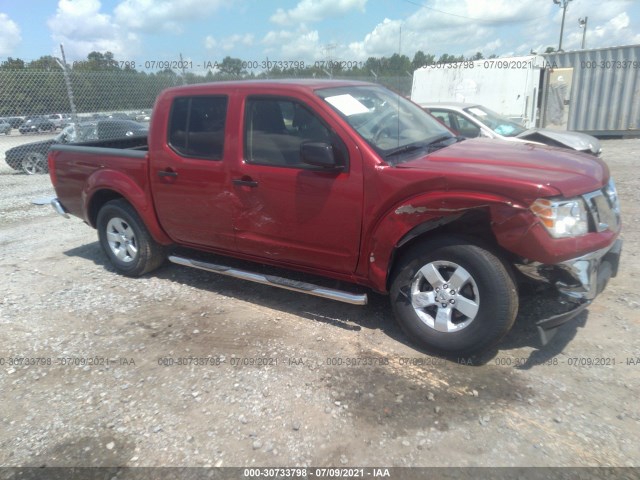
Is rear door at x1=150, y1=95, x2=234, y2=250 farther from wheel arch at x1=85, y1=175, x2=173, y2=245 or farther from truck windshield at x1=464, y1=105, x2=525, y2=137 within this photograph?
truck windshield at x1=464, y1=105, x2=525, y2=137

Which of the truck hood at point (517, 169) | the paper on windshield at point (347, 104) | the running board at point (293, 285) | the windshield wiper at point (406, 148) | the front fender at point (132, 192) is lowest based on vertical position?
the running board at point (293, 285)

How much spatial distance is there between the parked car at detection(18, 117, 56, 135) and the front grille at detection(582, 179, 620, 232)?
14366mm

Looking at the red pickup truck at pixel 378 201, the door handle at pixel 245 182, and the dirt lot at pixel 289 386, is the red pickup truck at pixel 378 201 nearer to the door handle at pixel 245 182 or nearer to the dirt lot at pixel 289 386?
the door handle at pixel 245 182

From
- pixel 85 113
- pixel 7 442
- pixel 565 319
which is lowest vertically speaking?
pixel 7 442

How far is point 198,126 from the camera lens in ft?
14.3

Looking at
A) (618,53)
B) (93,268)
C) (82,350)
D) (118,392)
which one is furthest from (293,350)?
(618,53)

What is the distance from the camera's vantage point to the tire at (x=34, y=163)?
12.4 metres

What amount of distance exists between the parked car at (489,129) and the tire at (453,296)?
17.2 feet

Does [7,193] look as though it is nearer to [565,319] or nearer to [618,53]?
[565,319]

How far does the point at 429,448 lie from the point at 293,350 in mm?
1329

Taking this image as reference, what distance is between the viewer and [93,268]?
5.66 m

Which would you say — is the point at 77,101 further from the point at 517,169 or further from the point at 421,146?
the point at 517,169

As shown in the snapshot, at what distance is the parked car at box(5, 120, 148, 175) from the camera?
11.7 m

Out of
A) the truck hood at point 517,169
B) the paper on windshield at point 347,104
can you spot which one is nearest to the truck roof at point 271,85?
the paper on windshield at point 347,104
